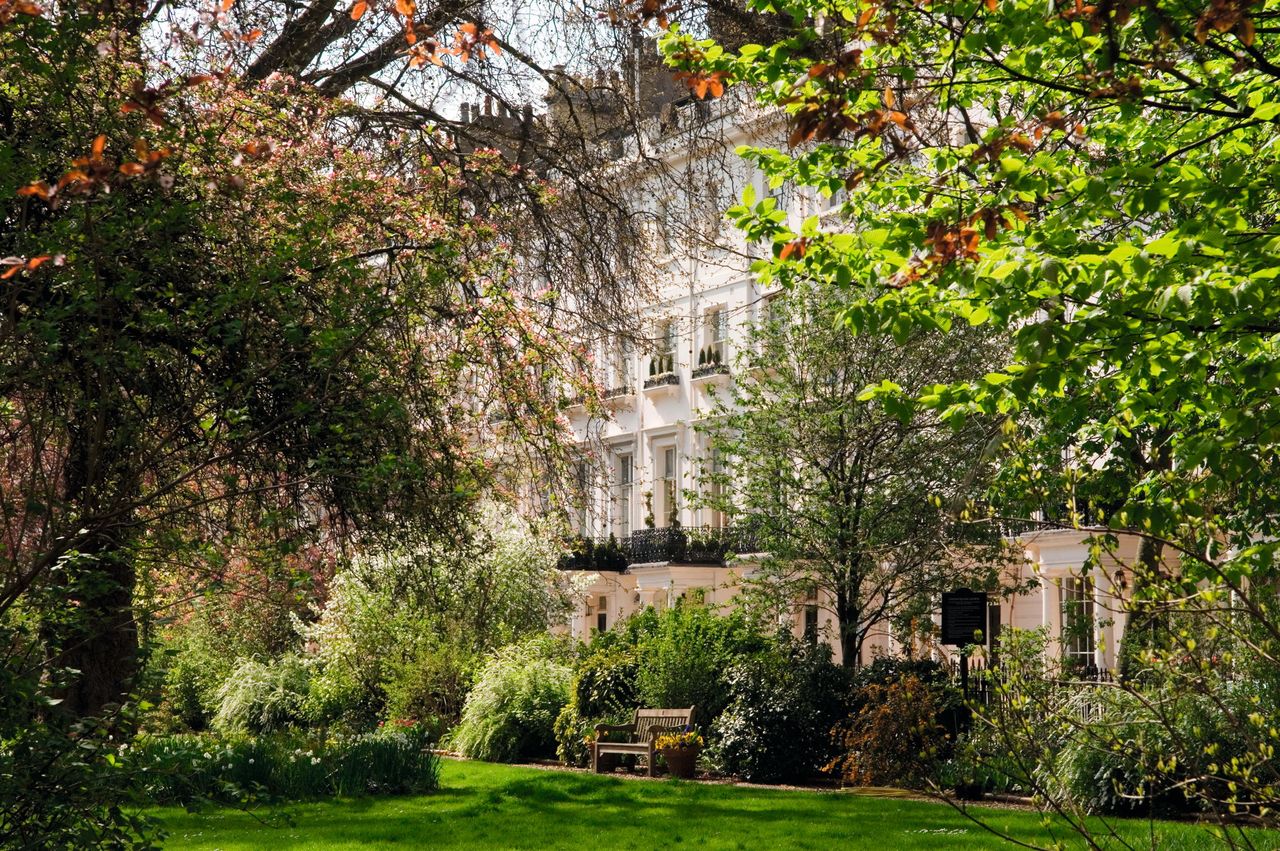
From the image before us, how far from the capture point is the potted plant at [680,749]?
1722 centimetres

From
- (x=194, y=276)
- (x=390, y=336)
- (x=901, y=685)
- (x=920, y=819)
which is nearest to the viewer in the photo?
(x=194, y=276)

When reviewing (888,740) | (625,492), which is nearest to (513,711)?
(888,740)

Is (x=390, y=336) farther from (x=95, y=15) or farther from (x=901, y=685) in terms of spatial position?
(x=901, y=685)

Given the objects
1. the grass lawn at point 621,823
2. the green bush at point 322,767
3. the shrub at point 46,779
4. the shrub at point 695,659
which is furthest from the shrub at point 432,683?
the shrub at point 46,779

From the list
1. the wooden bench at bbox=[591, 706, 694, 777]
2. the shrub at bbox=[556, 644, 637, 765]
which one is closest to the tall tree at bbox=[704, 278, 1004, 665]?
the shrub at bbox=[556, 644, 637, 765]

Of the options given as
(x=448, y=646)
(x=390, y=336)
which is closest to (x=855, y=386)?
(x=448, y=646)

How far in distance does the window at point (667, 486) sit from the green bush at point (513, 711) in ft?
58.0

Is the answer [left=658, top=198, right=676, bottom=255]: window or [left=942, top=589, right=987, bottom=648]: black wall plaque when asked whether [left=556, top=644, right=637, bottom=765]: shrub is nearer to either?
[left=942, top=589, right=987, bottom=648]: black wall plaque

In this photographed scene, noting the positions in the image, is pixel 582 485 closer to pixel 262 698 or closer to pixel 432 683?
pixel 432 683

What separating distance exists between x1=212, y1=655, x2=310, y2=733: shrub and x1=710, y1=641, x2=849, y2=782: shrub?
959cm

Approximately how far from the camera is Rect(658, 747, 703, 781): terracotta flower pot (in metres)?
17.2

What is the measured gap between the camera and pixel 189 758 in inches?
236

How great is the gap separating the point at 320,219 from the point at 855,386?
1273cm

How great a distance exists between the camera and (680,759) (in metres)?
17.3
